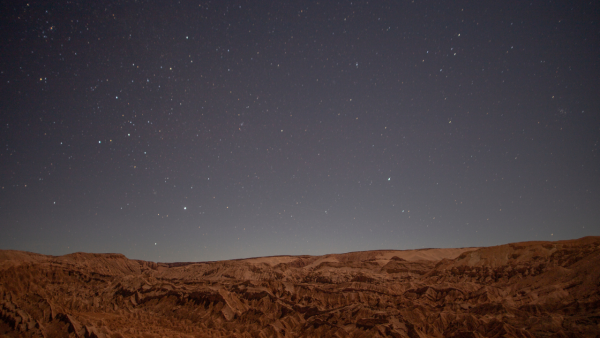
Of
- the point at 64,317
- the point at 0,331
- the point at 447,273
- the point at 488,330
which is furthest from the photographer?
the point at 447,273

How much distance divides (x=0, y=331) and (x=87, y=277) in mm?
38188

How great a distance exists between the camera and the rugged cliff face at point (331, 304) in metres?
19.5

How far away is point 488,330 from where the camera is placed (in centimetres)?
2058

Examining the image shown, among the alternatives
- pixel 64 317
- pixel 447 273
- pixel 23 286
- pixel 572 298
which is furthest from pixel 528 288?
pixel 23 286

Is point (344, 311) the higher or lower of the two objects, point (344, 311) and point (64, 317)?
the lower

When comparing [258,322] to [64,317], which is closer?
[64,317]

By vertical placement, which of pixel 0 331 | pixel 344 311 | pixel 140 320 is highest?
pixel 0 331

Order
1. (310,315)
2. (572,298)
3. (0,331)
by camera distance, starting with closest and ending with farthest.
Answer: (0,331)
(572,298)
(310,315)

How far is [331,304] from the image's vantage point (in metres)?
33.2

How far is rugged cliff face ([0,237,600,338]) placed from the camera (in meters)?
19.5

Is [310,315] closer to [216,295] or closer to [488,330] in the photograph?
[216,295]

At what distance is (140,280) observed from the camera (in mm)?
40406

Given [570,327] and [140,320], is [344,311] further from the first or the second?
[140,320]

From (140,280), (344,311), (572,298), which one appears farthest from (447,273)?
(140,280)
